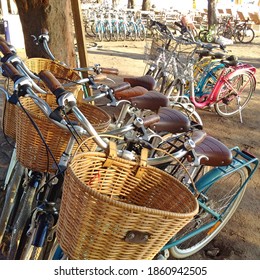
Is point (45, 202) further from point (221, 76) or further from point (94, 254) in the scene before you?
point (221, 76)

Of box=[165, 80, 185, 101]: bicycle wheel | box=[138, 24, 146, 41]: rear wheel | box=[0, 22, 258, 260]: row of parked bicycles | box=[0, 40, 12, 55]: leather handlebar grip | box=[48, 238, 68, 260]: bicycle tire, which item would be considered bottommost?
box=[138, 24, 146, 41]: rear wheel

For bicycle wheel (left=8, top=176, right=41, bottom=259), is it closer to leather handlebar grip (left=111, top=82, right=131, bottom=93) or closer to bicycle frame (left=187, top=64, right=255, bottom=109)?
leather handlebar grip (left=111, top=82, right=131, bottom=93)

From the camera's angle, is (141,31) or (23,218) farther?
(141,31)

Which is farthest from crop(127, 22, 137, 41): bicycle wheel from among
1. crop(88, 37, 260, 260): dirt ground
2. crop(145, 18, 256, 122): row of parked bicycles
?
crop(145, 18, 256, 122): row of parked bicycles

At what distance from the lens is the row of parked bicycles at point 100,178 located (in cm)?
129

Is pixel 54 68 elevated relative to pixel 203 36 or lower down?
elevated

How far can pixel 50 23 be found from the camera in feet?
12.5

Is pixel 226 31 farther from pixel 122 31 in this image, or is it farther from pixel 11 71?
pixel 11 71

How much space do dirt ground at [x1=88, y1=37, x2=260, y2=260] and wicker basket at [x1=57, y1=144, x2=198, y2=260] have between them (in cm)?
153

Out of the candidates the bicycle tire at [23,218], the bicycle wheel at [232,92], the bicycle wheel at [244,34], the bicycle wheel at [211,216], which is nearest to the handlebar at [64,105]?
the bicycle tire at [23,218]

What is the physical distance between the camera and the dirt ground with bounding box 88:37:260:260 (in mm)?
2922

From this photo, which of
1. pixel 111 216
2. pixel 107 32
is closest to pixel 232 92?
pixel 111 216

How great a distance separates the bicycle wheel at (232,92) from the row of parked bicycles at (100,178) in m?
2.61

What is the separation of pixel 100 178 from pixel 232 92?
4.40 m
